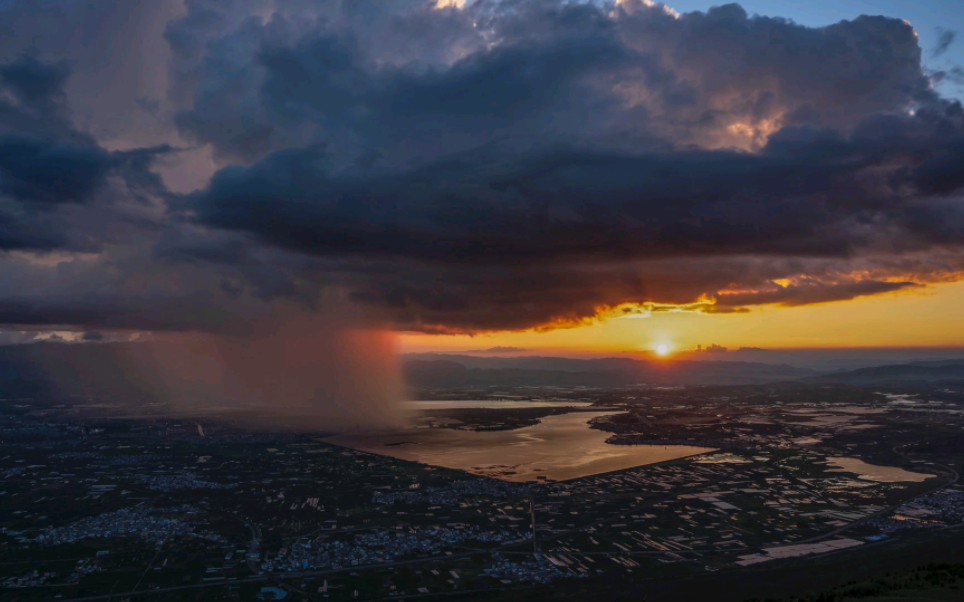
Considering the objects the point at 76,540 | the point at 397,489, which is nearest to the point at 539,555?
the point at 397,489

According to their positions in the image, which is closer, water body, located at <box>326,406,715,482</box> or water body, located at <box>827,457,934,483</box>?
water body, located at <box>827,457,934,483</box>

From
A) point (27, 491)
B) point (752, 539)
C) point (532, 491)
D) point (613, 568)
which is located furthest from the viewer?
point (27, 491)

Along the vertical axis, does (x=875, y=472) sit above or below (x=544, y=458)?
below

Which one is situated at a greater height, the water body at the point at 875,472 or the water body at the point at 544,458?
the water body at the point at 544,458

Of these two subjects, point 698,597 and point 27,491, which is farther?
point 27,491

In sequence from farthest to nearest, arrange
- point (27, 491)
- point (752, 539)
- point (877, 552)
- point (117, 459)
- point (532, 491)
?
point (117, 459) < point (27, 491) < point (532, 491) < point (752, 539) < point (877, 552)

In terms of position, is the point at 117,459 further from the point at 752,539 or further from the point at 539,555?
the point at 752,539

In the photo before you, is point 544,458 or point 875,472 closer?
point 875,472

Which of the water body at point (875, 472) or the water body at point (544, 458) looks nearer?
the water body at point (875, 472)
